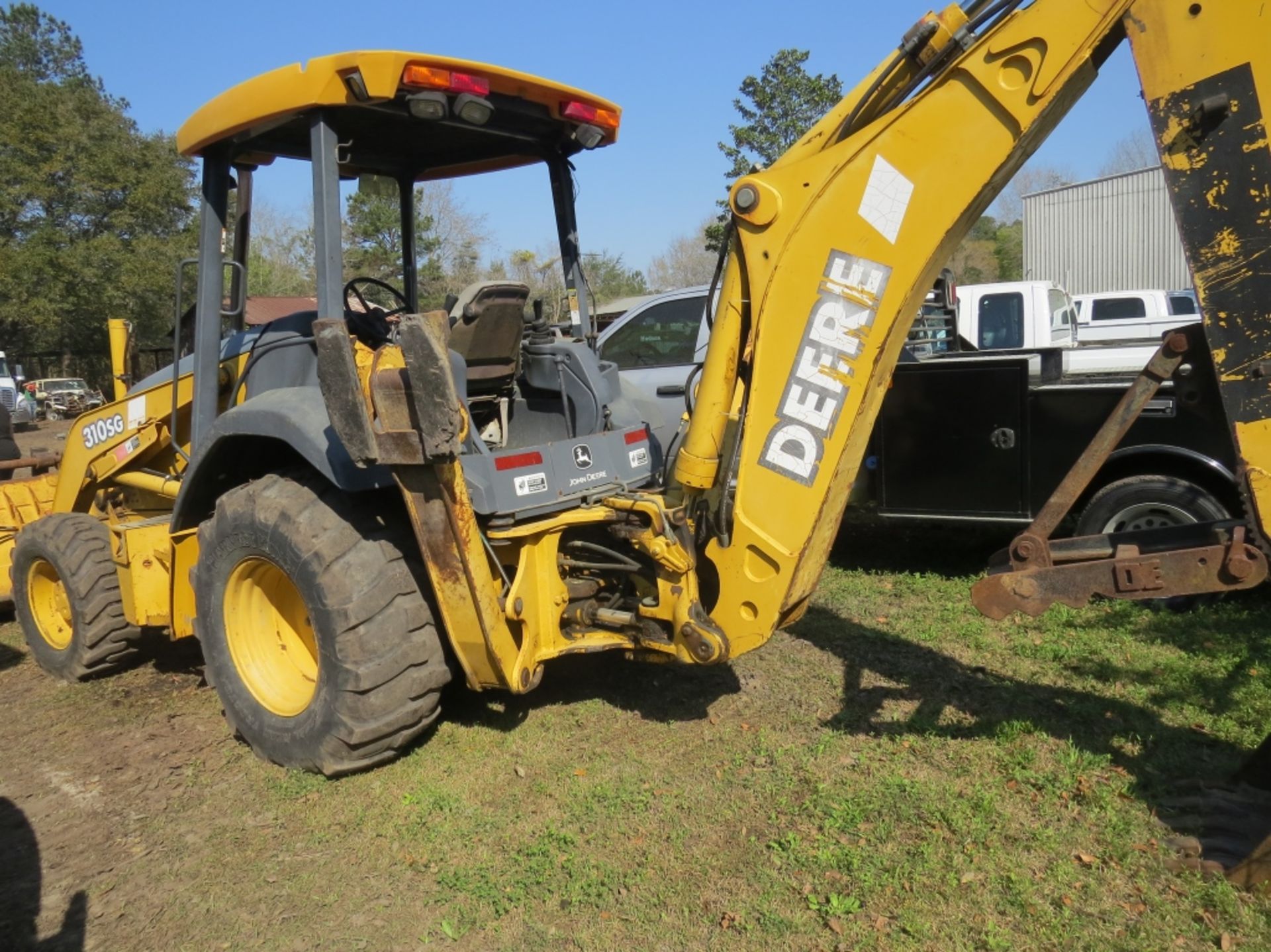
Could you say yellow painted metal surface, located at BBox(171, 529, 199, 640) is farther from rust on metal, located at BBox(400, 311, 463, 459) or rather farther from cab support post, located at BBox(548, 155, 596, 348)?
cab support post, located at BBox(548, 155, 596, 348)

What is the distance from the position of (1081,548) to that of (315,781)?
117 inches

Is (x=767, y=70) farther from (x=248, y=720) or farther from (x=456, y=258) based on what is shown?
(x=248, y=720)

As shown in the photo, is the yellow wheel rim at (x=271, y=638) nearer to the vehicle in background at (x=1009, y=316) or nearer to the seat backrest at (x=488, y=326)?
the seat backrest at (x=488, y=326)

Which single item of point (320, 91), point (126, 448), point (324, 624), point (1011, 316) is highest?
point (320, 91)

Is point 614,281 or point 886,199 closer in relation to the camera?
point 886,199

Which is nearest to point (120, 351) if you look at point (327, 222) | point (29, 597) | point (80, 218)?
point (29, 597)

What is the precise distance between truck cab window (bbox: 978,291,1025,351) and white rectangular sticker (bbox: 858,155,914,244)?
8.68 m

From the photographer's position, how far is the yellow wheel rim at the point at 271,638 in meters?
4.25

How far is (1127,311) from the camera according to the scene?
1753cm

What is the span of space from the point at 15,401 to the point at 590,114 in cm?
2524

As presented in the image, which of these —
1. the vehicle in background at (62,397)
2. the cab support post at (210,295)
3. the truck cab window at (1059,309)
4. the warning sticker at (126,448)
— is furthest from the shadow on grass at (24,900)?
the vehicle in background at (62,397)

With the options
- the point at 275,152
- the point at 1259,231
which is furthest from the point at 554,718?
the point at 1259,231

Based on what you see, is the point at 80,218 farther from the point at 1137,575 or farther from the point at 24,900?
the point at 1137,575

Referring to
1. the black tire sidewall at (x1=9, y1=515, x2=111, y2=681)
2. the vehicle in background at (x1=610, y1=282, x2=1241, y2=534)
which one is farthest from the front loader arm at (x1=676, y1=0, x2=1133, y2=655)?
the black tire sidewall at (x1=9, y1=515, x2=111, y2=681)
